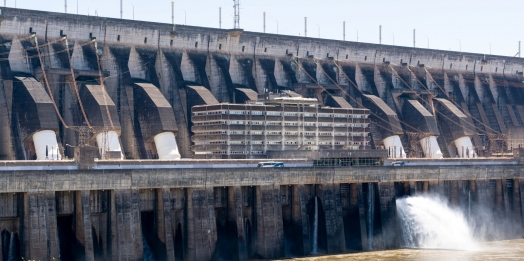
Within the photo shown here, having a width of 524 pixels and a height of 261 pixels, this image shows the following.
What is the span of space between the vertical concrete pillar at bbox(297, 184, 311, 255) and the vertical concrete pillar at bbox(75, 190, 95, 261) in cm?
2032

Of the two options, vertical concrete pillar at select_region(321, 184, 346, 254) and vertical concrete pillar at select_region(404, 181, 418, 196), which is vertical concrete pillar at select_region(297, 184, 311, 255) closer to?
vertical concrete pillar at select_region(321, 184, 346, 254)

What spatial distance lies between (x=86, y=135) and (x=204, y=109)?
11.6m

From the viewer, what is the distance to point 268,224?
79.4 metres

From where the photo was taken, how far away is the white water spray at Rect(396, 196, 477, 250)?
294 feet

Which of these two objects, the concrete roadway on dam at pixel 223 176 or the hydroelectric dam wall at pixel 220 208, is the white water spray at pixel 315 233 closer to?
the hydroelectric dam wall at pixel 220 208

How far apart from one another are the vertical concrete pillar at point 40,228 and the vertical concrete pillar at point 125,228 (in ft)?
16.2

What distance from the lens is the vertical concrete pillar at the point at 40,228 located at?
Answer: 65375mm

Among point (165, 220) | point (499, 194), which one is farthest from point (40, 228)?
point (499, 194)

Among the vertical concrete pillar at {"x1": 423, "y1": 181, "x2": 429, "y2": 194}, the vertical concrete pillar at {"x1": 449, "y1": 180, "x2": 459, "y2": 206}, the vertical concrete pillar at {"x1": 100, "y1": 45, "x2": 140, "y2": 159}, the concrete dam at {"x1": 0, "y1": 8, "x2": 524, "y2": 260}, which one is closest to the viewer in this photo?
the concrete dam at {"x1": 0, "y1": 8, "x2": 524, "y2": 260}

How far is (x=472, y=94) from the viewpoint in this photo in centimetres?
13900

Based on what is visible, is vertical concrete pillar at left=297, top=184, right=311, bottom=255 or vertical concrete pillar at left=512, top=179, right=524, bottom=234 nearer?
vertical concrete pillar at left=297, top=184, right=311, bottom=255

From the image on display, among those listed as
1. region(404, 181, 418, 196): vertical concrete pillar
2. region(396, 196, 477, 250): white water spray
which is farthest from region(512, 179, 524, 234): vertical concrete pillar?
region(404, 181, 418, 196): vertical concrete pillar

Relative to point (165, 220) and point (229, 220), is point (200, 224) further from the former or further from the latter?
point (229, 220)

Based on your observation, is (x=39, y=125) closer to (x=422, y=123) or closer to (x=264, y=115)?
(x=264, y=115)
